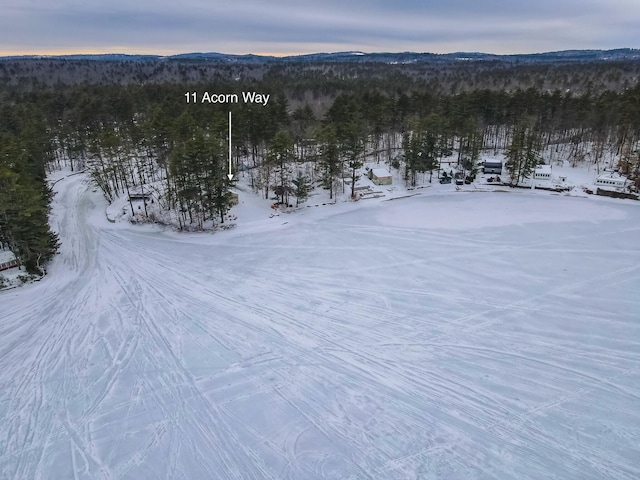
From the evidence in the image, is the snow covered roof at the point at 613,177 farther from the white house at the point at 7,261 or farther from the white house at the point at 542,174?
the white house at the point at 7,261

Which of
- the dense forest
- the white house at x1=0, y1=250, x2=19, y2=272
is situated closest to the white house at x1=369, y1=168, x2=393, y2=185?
the dense forest

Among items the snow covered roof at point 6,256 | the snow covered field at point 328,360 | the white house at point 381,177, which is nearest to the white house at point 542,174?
the snow covered field at point 328,360

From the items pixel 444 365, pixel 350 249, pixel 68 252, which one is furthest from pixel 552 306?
pixel 68 252

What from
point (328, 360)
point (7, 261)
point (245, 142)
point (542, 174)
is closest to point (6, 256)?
point (7, 261)

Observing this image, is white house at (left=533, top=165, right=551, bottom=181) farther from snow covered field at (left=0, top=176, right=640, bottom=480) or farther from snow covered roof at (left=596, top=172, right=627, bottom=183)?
snow covered field at (left=0, top=176, right=640, bottom=480)

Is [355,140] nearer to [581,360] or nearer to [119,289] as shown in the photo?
[119,289]
